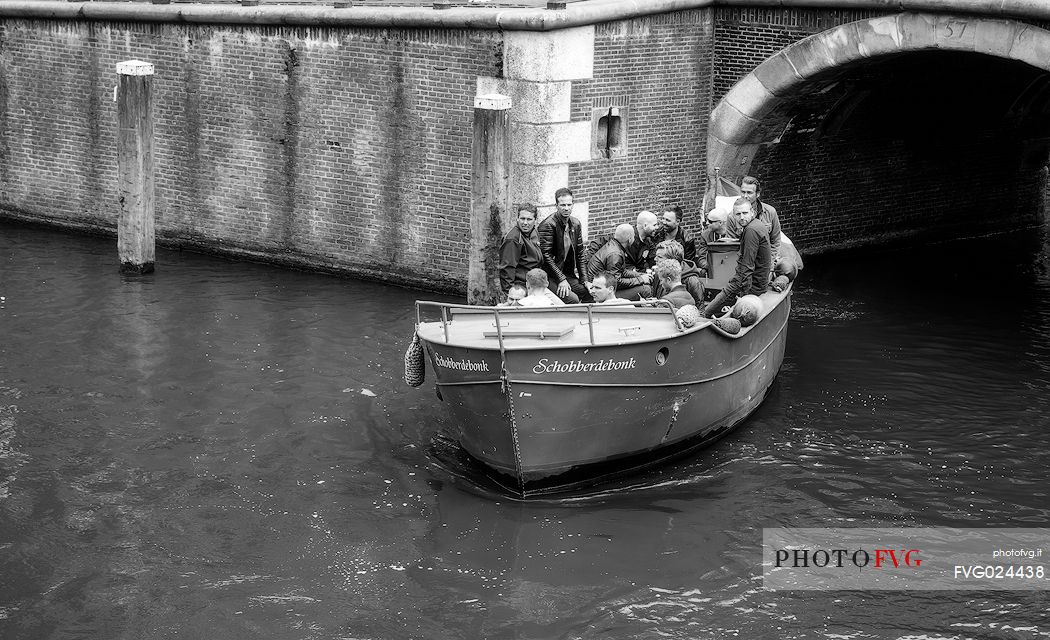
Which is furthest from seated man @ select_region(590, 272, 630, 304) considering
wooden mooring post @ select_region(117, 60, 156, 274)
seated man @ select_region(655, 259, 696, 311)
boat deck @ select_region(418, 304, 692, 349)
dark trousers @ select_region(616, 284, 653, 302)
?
wooden mooring post @ select_region(117, 60, 156, 274)

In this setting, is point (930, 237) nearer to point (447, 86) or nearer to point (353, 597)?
point (447, 86)

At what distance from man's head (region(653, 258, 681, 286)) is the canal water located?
1.45 m

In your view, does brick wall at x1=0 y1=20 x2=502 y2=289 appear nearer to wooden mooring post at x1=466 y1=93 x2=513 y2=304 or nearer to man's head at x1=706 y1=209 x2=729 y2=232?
wooden mooring post at x1=466 y1=93 x2=513 y2=304

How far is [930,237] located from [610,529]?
12080mm

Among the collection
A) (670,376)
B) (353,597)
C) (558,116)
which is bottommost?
(353,597)

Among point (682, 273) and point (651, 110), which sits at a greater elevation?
point (651, 110)

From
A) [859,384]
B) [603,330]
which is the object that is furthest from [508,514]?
[859,384]

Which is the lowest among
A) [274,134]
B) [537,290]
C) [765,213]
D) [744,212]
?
[537,290]

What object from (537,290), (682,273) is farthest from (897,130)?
(537,290)

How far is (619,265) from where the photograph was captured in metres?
12.7

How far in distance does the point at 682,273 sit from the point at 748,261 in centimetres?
91

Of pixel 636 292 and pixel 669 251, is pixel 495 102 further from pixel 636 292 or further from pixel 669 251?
pixel 636 292

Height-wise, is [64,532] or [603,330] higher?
[603,330]

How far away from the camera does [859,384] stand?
1343 centimetres
